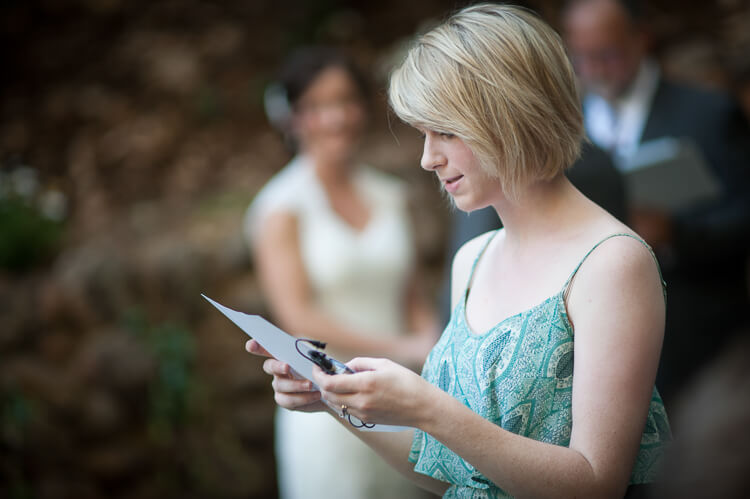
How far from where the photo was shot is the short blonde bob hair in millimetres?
1180

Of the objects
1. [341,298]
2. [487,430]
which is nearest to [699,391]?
[487,430]

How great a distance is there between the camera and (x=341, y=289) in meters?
3.04

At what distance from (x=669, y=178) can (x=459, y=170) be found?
1378 mm

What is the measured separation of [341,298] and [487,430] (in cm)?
196

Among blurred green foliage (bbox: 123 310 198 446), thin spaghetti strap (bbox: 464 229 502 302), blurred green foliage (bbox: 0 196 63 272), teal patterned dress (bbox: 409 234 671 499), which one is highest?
thin spaghetti strap (bbox: 464 229 502 302)

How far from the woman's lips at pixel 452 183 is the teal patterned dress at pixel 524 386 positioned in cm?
25

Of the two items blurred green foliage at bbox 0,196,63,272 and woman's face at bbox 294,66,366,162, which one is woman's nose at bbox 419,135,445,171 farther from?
blurred green foliage at bbox 0,196,63,272

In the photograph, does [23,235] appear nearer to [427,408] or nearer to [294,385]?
[294,385]

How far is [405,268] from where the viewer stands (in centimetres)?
316

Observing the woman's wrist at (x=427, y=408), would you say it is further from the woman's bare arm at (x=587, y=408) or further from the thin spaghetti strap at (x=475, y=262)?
the thin spaghetti strap at (x=475, y=262)

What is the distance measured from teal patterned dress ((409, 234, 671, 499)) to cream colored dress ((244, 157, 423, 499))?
5.29ft

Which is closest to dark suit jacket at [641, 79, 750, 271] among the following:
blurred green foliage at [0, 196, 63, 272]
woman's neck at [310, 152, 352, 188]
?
woman's neck at [310, 152, 352, 188]

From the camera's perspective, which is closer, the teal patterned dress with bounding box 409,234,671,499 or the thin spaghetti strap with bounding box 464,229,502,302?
the teal patterned dress with bounding box 409,234,671,499

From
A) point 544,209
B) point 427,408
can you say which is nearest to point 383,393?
point 427,408
